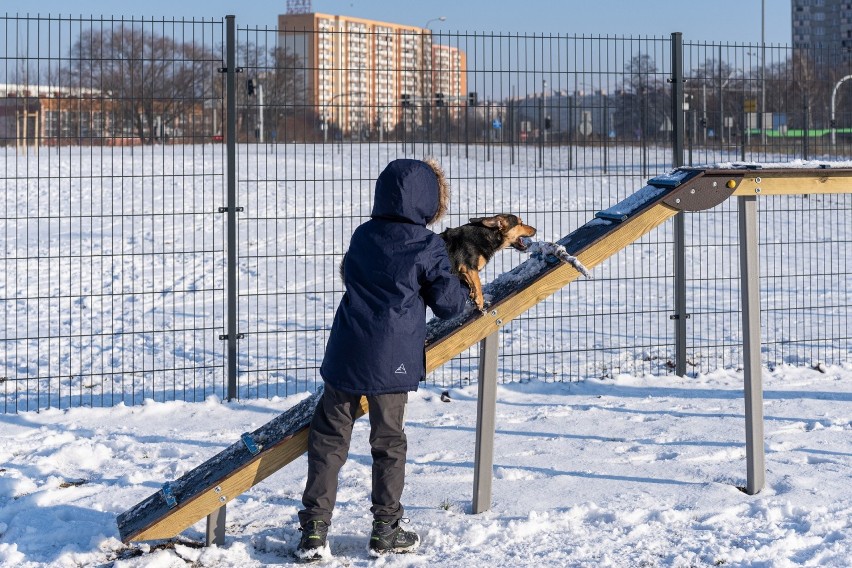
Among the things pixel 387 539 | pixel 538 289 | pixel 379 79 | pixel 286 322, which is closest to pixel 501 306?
pixel 538 289

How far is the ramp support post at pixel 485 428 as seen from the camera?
534 cm

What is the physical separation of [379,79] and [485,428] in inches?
153

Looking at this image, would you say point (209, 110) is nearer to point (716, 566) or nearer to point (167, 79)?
point (167, 79)

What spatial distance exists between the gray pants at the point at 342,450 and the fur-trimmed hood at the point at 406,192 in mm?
780

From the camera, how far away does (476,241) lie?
5309 millimetres

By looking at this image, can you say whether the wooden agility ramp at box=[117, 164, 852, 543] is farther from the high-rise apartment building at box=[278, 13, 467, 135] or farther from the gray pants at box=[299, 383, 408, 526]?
the high-rise apartment building at box=[278, 13, 467, 135]

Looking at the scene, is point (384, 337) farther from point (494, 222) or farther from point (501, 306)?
point (494, 222)

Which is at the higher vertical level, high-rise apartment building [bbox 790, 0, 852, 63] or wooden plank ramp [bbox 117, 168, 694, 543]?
high-rise apartment building [bbox 790, 0, 852, 63]

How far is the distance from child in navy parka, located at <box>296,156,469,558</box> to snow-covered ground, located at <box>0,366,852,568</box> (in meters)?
0.27

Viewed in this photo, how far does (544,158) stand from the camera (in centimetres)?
940

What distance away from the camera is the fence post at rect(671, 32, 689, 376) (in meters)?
8.57

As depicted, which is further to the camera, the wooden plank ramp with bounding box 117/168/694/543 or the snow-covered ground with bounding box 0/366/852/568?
the snow-covered ground with bounding box 0/366/852/568

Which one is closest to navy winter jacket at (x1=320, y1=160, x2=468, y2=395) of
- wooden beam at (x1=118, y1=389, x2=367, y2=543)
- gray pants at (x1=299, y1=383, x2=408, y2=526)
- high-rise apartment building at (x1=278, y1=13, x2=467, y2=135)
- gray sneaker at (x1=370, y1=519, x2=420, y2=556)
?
gray pants at (x1=299, y1=383, x2=408, y2=526)

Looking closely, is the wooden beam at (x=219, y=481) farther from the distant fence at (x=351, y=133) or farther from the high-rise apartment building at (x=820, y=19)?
the high-rise apartment building at (x=820, y=19)
